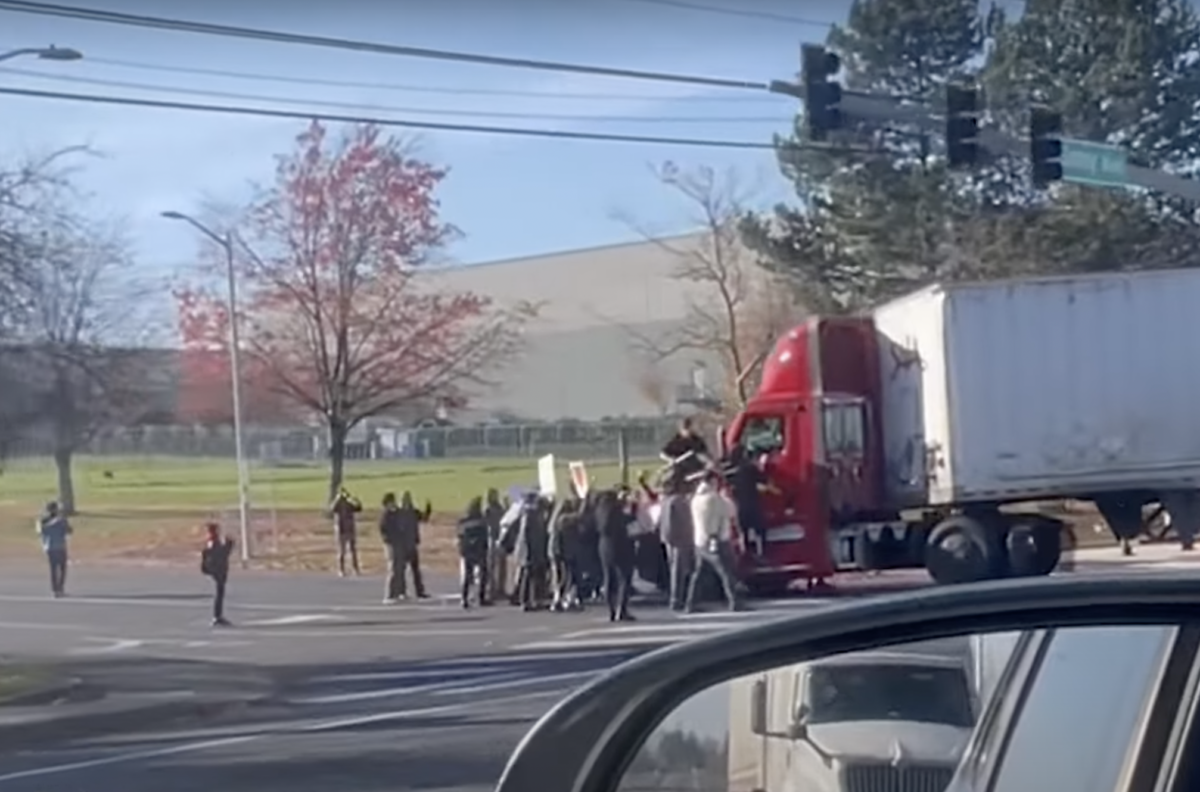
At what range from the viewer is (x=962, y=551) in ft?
73.5

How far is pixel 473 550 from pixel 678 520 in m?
2.20

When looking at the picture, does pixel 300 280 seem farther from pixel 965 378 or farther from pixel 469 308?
pixel 965 378

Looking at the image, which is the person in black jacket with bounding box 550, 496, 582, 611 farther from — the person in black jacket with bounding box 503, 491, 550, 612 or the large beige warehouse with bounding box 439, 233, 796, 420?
the large beige warehouse with bounding box 439, 233, 796, 420

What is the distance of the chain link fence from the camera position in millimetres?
22375

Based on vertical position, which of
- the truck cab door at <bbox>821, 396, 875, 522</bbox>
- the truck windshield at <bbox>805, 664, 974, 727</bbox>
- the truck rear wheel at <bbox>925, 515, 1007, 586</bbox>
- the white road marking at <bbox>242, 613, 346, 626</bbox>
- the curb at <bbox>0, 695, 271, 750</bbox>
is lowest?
the curb at <bbox>0, 695, 271, 750</bbox>

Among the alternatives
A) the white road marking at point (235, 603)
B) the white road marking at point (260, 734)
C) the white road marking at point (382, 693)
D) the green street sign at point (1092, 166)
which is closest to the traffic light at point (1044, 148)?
the green street sign at point (1092, 166)

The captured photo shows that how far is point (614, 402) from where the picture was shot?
27.0 metres

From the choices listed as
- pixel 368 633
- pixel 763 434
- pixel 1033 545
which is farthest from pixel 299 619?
pixel 1033 545

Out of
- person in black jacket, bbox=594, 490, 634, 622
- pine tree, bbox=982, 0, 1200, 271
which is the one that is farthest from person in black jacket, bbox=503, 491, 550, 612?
pine tree, bbox=982, 0, 1200, 271

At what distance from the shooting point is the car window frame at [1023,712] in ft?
8.44

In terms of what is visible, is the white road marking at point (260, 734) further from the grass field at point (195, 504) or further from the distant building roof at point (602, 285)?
the distant building roof at point (602, 285)

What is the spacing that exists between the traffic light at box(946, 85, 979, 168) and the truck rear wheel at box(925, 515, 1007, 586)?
4392 mm

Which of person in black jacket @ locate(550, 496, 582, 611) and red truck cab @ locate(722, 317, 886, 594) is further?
red truck cab @ locate(722, 317, 886, 594)

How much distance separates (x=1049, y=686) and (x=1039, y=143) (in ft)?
Result: 60.3
